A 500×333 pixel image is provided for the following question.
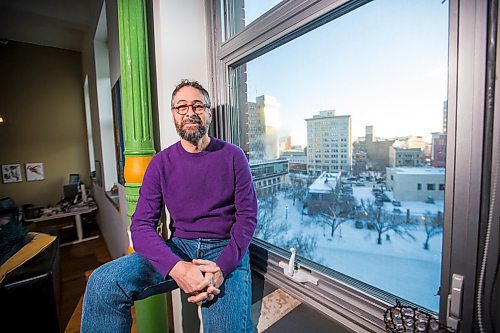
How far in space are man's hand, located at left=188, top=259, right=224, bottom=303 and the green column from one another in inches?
23.9

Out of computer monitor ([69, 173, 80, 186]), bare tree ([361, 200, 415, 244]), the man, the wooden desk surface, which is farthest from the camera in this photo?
computer monitor ([69, 173, 80, 186])

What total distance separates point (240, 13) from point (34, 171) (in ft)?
17.0

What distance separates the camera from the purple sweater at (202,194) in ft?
3.33

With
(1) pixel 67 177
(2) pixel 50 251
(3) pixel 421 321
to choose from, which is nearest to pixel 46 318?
(2) pixel 50 251

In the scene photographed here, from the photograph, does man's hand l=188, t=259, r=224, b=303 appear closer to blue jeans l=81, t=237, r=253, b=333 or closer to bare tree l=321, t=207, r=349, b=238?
blue jeans l=81, t=237, r=253, b=333

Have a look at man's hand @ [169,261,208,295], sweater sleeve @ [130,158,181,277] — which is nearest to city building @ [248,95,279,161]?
sweater sleeve @ [130,158,181,277]

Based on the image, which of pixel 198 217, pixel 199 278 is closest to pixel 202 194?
pixel 198 217

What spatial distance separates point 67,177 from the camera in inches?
185

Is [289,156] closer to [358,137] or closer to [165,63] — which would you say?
[358,137]

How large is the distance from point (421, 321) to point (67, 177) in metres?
5.80

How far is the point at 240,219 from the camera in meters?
1.00

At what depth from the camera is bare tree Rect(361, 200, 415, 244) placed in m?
0.76

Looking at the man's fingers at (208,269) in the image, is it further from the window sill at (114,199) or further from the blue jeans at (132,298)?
the window sill at (114,199)

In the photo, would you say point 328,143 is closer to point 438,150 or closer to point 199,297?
point 438,150
